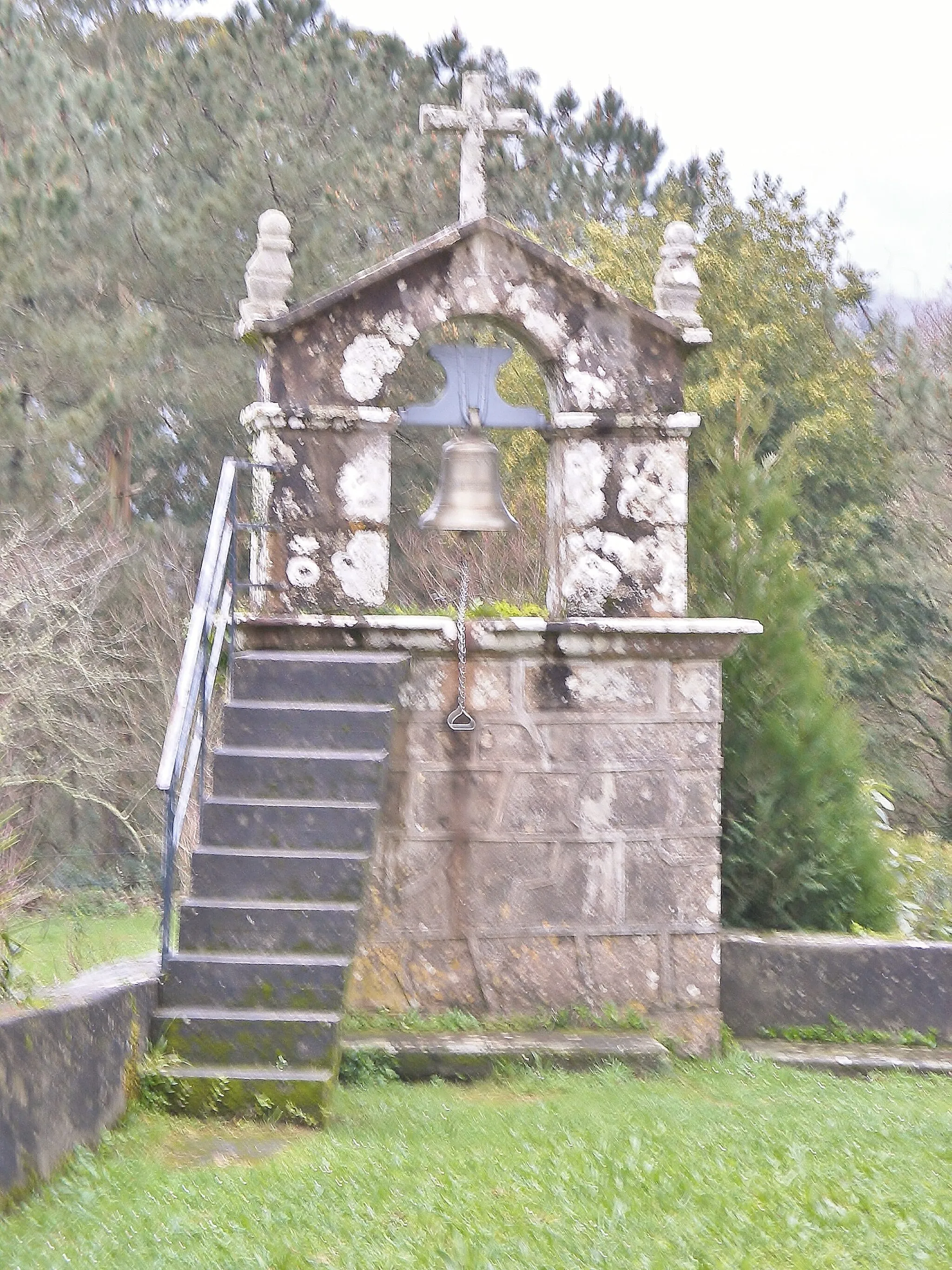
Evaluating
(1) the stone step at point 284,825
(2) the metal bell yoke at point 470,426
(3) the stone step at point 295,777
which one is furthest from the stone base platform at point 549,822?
(1) the stone step at point 284,825

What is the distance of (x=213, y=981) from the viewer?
200 inches

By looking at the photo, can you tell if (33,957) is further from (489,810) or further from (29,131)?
(29,131)

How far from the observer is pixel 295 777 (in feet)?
18.9

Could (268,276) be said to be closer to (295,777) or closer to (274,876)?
(295,777)

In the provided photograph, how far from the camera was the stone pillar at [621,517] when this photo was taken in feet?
22.3

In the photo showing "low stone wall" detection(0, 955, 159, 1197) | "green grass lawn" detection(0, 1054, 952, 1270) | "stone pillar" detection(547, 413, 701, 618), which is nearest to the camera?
"green grass lawn" detection(0, 1054, 952, 1270)

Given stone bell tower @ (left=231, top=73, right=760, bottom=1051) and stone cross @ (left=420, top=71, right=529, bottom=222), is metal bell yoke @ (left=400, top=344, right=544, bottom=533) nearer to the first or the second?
stone bell tower @ (left=231, top=73, right=760, bottom=1051)

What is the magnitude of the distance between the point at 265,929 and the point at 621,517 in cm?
255

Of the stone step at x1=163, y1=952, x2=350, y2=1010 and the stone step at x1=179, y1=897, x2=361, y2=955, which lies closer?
the stone step at x1=163, y1=952, x2=350, y2=1010

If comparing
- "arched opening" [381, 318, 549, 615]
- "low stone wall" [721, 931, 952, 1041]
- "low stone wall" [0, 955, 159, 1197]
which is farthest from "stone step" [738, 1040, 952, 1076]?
"arched opening" [381, 318, 549, 615]

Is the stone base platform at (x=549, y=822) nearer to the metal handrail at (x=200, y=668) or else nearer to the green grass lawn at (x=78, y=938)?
A: the metal handrail at (x=200, y=668)

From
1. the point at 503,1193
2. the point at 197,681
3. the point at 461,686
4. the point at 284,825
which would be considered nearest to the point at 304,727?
the point at 284,825

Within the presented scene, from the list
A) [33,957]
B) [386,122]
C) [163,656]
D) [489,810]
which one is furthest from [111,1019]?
[386,122]

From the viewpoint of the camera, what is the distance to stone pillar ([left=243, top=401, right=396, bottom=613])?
21.8 ft
